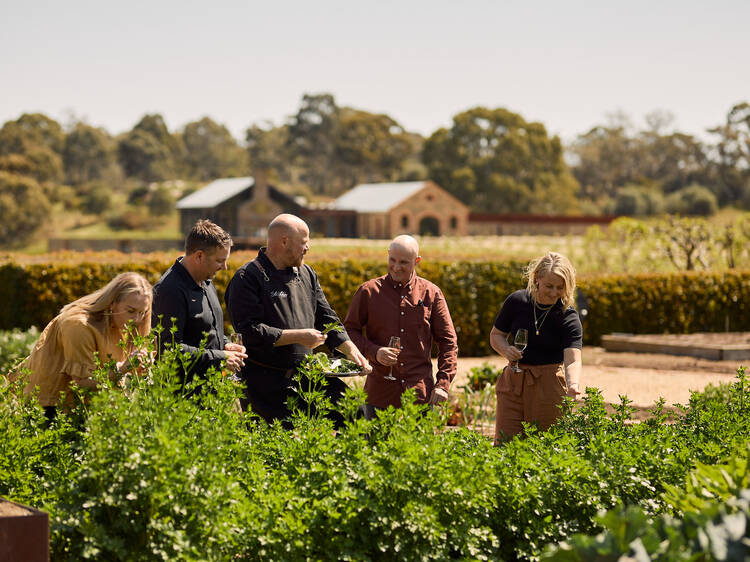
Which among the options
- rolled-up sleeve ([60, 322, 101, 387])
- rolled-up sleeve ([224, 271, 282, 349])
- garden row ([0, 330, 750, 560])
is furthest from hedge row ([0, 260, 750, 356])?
garden row ([0, 330, 750, 560])

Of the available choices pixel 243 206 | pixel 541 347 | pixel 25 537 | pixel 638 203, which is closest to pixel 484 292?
pixel 541 347

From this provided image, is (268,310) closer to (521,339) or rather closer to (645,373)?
(521,339)

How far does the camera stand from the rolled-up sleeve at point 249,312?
4727 millimetres

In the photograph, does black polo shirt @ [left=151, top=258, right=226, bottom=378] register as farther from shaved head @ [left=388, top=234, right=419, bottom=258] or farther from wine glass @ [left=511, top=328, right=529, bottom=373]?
wine glass @ [left=511, top=328, right=529, bottom=373]

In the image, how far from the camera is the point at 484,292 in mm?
13781

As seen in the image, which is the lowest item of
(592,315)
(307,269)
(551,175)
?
(592,315)

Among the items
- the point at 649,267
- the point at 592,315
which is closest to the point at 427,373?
the point at 592,315

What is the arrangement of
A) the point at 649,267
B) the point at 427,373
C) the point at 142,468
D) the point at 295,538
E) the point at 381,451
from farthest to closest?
the point at 649,267 → the point at 427,373 → the point at 381,451 → the point at 295,538 → the point at 142,468

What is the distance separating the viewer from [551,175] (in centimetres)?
7581

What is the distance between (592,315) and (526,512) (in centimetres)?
1183

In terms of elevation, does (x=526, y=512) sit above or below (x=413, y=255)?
below

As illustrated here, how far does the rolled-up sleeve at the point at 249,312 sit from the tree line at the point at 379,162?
Result: 57846 millimetres

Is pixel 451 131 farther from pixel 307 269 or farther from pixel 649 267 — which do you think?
pixel 307 269

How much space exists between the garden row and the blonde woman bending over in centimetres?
32
